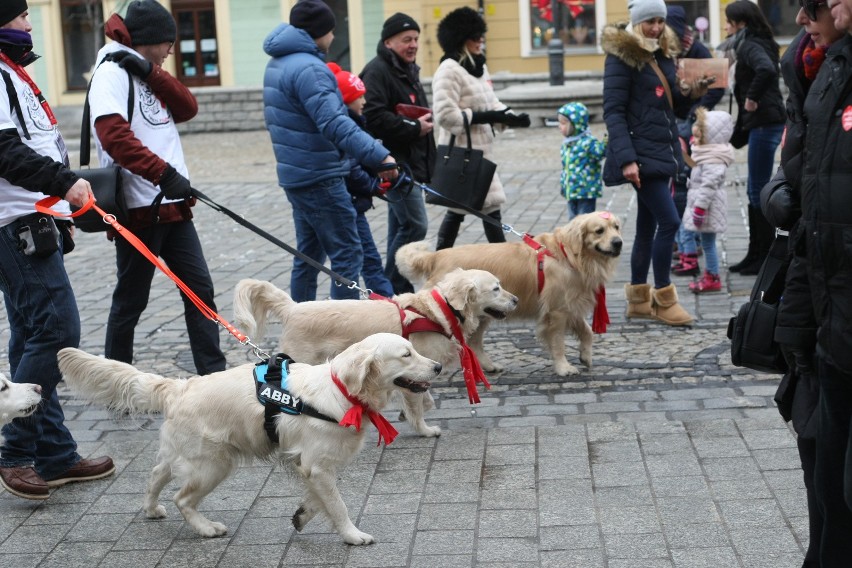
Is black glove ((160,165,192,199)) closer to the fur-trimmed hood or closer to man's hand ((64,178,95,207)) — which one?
man's hand ((64,178,95,207))

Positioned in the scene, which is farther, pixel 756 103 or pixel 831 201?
pixel 756 103

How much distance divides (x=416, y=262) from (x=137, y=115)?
1.89 m

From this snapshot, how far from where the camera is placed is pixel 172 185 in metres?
5.48

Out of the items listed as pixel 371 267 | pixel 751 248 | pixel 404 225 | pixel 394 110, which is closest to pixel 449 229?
pixel 404 225

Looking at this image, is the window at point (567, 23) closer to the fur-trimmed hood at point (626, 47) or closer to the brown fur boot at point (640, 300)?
the fur-trimmed hood at point (626, 47)

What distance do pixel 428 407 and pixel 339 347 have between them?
0.55 metres

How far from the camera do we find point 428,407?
5629 mm

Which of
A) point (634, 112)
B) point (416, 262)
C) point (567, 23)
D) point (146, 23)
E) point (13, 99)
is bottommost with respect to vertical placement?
point (416, 262)

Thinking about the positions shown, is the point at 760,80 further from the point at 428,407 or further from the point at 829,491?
the point at 829,491

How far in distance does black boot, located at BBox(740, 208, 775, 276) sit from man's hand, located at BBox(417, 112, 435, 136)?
2.79 metres

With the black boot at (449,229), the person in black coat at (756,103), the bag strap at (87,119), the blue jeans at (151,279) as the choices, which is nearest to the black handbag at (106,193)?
the bag strap at (87,119)

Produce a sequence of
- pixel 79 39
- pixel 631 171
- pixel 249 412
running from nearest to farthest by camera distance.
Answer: pixel 249 412 → pixel 631 171 → pixel 79 39

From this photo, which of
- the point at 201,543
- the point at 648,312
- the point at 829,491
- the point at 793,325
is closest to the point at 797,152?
the point at 793,325

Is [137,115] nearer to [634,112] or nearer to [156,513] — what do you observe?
[156,513]
